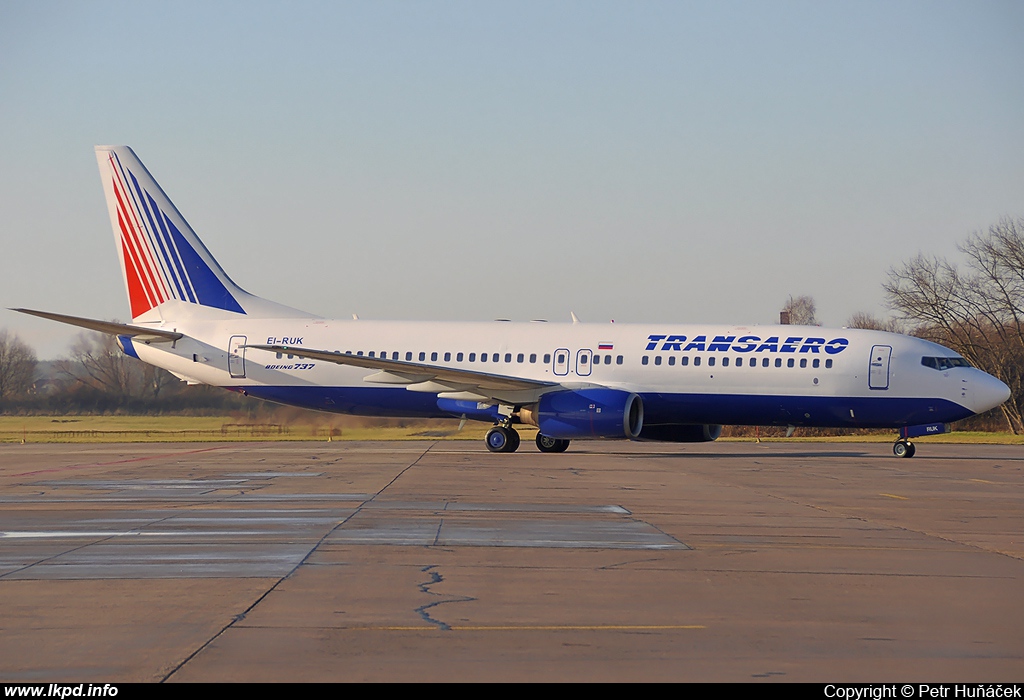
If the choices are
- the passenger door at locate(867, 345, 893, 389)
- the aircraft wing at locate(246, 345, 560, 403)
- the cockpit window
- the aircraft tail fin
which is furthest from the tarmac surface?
the aircraft tail fin

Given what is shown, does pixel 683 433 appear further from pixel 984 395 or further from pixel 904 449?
pixel 984 395

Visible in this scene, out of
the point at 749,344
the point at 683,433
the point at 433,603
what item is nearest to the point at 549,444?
the point at 683,433

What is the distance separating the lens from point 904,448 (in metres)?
28.7

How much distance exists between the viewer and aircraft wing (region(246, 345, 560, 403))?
2789 cm

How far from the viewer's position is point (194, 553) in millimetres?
10562

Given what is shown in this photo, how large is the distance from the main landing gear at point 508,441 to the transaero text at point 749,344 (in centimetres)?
379

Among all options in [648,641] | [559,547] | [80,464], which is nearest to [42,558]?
[559,547]

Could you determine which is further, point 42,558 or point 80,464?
point 80,464

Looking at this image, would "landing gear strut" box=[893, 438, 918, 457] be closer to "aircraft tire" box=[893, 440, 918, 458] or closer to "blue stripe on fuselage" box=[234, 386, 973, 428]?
"aircraft tire" box=[893, 440, 918, 458]

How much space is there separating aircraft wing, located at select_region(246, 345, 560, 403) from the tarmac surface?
8.27 m

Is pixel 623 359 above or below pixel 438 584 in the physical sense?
above
